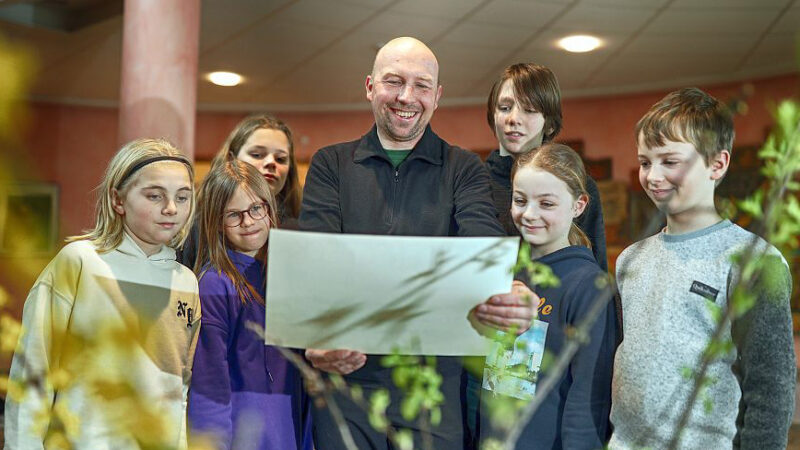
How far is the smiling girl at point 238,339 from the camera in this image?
5.32 feet

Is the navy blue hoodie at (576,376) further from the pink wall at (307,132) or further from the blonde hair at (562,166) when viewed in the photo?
the pink wall at (307,132)

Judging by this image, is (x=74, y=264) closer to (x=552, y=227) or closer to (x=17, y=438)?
(x=17, y=438)

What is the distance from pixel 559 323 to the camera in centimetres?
147

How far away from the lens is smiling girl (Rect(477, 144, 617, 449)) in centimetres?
139

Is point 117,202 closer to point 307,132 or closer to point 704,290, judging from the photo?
point 704,290

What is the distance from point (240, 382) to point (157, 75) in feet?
5.77

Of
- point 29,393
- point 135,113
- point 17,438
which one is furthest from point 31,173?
point 135,113

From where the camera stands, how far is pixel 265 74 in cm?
580

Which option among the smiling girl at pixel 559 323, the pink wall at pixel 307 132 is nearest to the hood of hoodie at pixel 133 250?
the smiling girl at pixel 559 323

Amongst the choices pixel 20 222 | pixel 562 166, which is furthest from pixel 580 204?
pixel 20 222

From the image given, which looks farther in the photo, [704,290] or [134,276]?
[134,276]

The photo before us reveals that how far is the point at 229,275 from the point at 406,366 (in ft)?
4.14

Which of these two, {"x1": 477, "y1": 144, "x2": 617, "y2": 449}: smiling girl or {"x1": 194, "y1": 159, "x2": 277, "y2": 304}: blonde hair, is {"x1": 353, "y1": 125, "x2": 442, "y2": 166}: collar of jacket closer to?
{"x1": 477, "y1": 144, "x2": 617, "y2": 449}: smiling girl

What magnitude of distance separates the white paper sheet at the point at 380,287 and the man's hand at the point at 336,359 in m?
0.34
